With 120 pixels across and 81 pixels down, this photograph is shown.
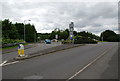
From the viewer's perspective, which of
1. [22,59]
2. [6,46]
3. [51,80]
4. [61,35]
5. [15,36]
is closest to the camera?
[51,80]

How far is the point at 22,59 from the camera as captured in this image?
1162 centimetres

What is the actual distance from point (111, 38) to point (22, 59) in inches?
3369

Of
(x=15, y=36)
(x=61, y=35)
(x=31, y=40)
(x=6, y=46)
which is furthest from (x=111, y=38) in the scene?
(x=6, y=46)

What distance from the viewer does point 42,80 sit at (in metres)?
6.01

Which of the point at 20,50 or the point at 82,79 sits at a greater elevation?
the point at 20,50

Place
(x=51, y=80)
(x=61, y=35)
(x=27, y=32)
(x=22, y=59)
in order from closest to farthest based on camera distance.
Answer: (x=51, y=80) < (x=22, y=59) < (x=27, y=32) < (x=61, y=35)

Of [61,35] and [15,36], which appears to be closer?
[15,36]

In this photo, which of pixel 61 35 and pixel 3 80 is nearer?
pixel 3 80

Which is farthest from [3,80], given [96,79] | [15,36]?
[15,36]

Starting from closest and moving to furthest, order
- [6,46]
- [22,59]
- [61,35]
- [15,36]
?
[22,59], [6,46], [15,36], [61,35]

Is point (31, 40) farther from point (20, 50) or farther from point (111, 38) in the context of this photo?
point (20, 50)

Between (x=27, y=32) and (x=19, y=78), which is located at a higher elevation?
(x=27, y=32)

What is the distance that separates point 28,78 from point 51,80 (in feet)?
3.43

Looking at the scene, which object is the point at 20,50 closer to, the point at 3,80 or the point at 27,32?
the point at 3,80
